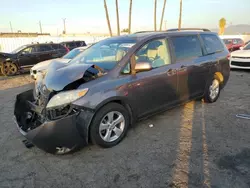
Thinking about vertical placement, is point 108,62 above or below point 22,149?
above

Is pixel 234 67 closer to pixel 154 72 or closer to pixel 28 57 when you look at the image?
pixel 154 72

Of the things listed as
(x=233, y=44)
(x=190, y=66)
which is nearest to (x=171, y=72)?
(x=190, y=66)

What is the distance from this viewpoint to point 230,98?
585cm

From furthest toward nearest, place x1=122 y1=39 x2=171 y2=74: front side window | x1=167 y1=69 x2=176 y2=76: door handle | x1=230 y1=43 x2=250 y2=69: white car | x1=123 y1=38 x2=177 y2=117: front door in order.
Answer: x1=230 y1=43 x2=250 y2=69: white car, x1=167 y1=69 x2=176 y2=76: door handle, x1=122 y1=39 x2=171 y2=74: front side window, x1=123 y1=38 x2=177 y2=117: front door

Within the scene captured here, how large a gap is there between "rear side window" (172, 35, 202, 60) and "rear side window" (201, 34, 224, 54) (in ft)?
1.09

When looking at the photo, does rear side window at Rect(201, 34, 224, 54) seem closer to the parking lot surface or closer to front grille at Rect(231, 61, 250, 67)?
the parking lot surface

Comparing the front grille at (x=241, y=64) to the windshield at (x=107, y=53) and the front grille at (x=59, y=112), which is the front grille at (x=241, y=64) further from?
the front grille at (x=59, y=112)

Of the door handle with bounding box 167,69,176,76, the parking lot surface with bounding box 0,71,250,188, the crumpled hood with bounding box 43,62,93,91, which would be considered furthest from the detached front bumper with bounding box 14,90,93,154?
the door handle with bounding box 167,69,176,76

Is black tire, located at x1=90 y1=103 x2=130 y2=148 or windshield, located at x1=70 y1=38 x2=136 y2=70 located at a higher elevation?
windshield, located at x1=70 y1=38 x2=136 y2=70

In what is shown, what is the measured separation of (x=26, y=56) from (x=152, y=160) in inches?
430

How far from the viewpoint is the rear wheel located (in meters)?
11.2

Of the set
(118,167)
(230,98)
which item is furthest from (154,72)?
(230,98)

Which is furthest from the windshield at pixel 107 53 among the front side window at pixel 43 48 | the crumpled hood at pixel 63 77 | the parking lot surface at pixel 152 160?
the front side window at pixel 43 48

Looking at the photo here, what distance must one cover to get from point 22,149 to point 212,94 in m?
4.39
